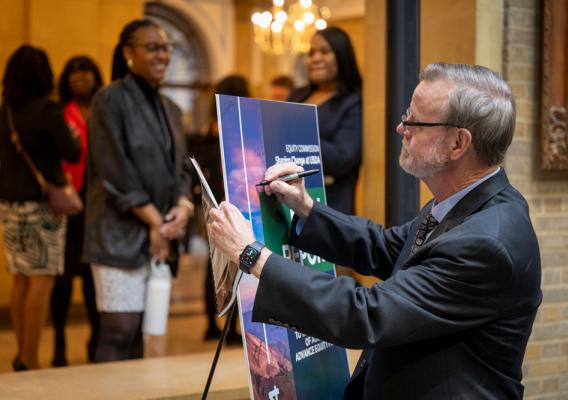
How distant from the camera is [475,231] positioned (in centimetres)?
209

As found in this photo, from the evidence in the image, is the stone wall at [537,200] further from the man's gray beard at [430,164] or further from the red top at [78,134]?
the red top at [78,134]

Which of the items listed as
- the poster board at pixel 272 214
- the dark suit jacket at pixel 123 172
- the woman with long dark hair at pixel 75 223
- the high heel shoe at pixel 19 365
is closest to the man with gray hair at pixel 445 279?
the poster board at pixel 272 214

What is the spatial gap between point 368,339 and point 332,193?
2.11 meters

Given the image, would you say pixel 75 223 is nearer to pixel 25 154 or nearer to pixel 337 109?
pixel 25 154

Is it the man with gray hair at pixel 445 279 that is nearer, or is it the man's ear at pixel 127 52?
the man with gray hair at pixel 445 279

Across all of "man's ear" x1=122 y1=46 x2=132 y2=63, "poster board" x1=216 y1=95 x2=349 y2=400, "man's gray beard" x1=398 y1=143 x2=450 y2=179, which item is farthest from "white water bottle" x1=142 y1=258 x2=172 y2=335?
"man's gray beard" x1=398 y1=143 x2=450 y2=179

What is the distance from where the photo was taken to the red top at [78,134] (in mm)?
4977

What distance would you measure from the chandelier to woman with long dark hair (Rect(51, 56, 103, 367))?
5.14 metres

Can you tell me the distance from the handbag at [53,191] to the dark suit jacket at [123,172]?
54 cm

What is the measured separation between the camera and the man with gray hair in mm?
2059

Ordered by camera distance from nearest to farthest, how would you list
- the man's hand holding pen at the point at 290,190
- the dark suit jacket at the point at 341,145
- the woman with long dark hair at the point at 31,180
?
the man's hand holding pen at the point at 290,190, the dark suit jacket at the point at 341,145, the woman with long dark hair at the point at 31,180

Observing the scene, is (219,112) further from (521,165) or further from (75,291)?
(75,291)

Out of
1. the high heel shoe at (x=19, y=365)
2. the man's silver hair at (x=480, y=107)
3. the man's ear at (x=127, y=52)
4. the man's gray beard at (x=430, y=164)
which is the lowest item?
the high heel shoe at (x=19, y=365)

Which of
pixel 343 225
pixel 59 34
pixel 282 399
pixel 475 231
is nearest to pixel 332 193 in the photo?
pixel 343 225
